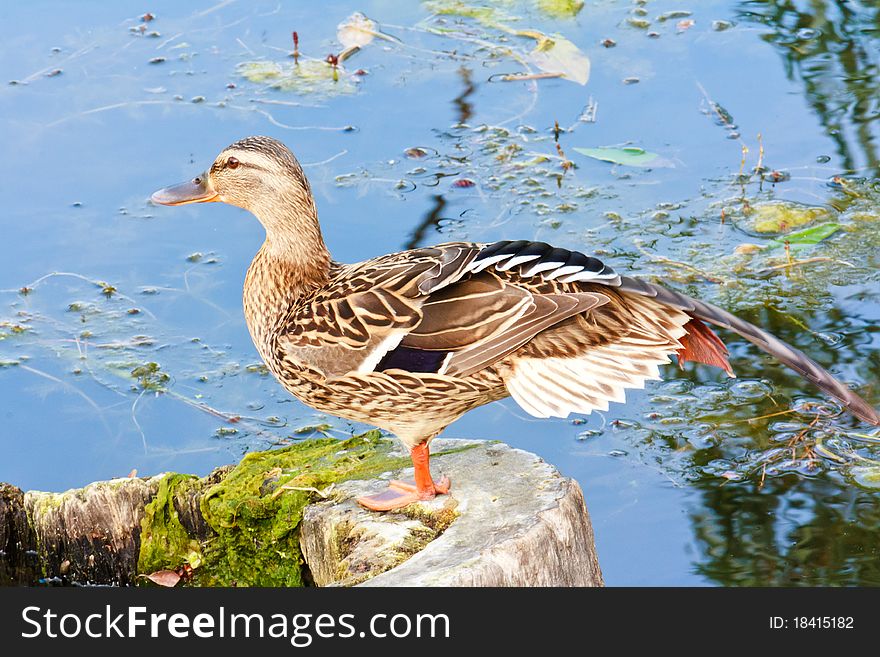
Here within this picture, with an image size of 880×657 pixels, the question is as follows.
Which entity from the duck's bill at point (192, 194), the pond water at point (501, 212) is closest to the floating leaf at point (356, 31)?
the pond water at point (501, 212)

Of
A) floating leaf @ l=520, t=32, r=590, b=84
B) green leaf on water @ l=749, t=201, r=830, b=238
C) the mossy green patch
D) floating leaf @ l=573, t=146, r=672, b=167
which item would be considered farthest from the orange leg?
floating leaf @ l=520, t=32, r=590, b=84

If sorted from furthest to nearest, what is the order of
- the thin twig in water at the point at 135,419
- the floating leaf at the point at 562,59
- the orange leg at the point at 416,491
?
the floating leaf at the point at 562,59 → the thin twig in water at the point at 135,419 → the orange leg at the point at 416,491

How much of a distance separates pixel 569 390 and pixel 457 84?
4115mm

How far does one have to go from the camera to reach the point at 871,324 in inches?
235

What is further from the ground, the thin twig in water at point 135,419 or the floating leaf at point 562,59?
the floating leaf at point 562,59

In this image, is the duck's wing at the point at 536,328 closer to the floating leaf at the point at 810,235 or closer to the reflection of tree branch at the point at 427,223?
the reflection of tree branch at the point at 427,223

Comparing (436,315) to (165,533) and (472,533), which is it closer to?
(472,533)

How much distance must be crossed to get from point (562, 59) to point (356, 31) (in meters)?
1.32

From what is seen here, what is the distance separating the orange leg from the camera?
4.28m

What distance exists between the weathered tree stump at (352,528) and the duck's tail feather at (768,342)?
69cm

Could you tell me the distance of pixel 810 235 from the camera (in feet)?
21.5

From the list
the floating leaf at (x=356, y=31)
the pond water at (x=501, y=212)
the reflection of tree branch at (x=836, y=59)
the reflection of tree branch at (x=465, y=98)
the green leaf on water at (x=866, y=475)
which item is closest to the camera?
the green leaf on water at (x=866, y=475)

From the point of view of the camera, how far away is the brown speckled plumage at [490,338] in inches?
157
